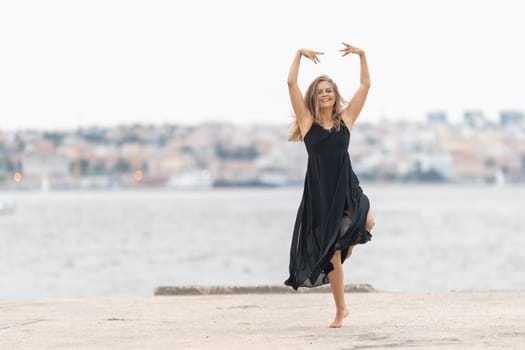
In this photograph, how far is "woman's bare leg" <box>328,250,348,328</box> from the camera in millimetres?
8680

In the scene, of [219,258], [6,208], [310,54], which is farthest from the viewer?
[6,208]

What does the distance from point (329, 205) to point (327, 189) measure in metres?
0.11

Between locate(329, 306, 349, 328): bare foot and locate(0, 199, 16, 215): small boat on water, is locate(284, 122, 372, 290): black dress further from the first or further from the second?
locate(0, 199, 16, 215): small boat on water

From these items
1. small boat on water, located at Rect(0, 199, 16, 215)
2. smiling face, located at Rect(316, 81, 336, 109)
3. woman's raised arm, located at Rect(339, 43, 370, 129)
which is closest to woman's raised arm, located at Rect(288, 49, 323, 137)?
smiling face, located at Rect(316, 81, 336, 109)

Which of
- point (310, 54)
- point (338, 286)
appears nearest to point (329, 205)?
point (338, 286)

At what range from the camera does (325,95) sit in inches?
342

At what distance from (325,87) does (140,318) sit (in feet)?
7.53

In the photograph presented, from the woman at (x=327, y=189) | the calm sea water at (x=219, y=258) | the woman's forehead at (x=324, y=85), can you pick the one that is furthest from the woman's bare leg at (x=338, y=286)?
the calm sea water at (x=219, y=258)

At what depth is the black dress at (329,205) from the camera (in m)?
8.62

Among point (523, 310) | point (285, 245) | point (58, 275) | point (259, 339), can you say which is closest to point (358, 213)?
point (259, 339)

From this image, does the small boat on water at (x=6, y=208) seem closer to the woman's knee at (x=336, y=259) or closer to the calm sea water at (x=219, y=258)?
the calm sea water at (x=219, y=258)

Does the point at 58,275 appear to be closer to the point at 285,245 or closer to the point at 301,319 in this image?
the point at 285,245

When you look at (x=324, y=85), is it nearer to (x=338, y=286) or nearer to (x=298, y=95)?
(x=298, y=95)

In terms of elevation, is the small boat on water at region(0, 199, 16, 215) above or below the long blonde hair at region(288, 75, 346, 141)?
below
